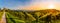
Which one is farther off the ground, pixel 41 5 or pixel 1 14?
pixel 41 5

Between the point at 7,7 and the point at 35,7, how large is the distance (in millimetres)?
364

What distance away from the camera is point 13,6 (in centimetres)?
127

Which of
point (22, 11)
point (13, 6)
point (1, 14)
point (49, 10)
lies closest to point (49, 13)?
point (49, 10)

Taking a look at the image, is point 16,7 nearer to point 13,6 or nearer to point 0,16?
point 13,6

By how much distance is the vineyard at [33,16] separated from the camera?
1.22 metres

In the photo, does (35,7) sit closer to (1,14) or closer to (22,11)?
(22,11)

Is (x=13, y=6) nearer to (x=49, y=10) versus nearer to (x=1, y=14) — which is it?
(x=1, y=14)

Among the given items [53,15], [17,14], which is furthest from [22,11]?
[53,15]

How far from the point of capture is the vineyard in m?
1.22

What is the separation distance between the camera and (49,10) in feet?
4.05

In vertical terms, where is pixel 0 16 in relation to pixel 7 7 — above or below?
below

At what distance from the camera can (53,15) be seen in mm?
1218

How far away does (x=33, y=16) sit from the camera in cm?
124

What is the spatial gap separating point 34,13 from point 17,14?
0.22 meters
